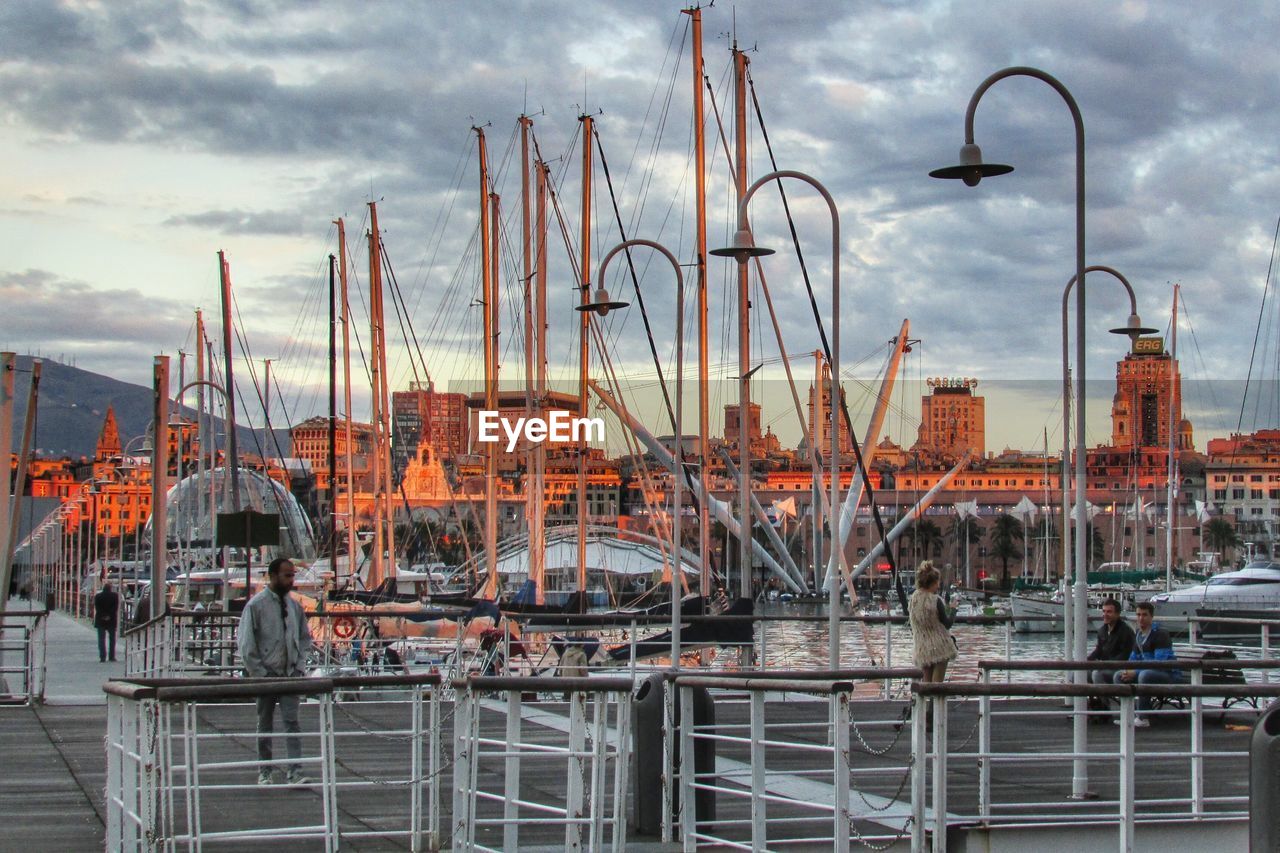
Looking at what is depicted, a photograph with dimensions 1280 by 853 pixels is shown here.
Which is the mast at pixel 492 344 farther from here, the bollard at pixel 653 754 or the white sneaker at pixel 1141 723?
the bollard at pixel 653 754

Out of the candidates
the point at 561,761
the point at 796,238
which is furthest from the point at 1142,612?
the point at 796,238

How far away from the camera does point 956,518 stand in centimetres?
18462

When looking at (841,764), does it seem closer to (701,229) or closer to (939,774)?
(939,774)

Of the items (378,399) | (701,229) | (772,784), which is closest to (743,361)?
(701,229)

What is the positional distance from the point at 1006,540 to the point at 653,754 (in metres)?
169

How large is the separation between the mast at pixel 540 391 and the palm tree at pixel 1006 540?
427ft

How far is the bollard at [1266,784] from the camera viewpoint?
6.98m

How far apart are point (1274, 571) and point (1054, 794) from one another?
212 ft

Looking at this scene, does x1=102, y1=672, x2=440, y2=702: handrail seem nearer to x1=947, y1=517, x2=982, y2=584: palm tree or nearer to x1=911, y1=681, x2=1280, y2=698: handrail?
x1=911, y1=681, x2=1280, y2=698: handrail

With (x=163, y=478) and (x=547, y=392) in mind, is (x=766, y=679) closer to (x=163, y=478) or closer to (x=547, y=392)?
(x=163, y=478)

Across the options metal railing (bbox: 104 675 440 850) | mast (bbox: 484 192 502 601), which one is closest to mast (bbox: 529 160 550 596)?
mast (bbox: 484 192 502 601)

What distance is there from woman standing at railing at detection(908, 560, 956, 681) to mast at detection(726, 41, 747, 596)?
3638 mm

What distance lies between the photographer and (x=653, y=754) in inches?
451

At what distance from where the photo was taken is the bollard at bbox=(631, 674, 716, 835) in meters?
11.4
